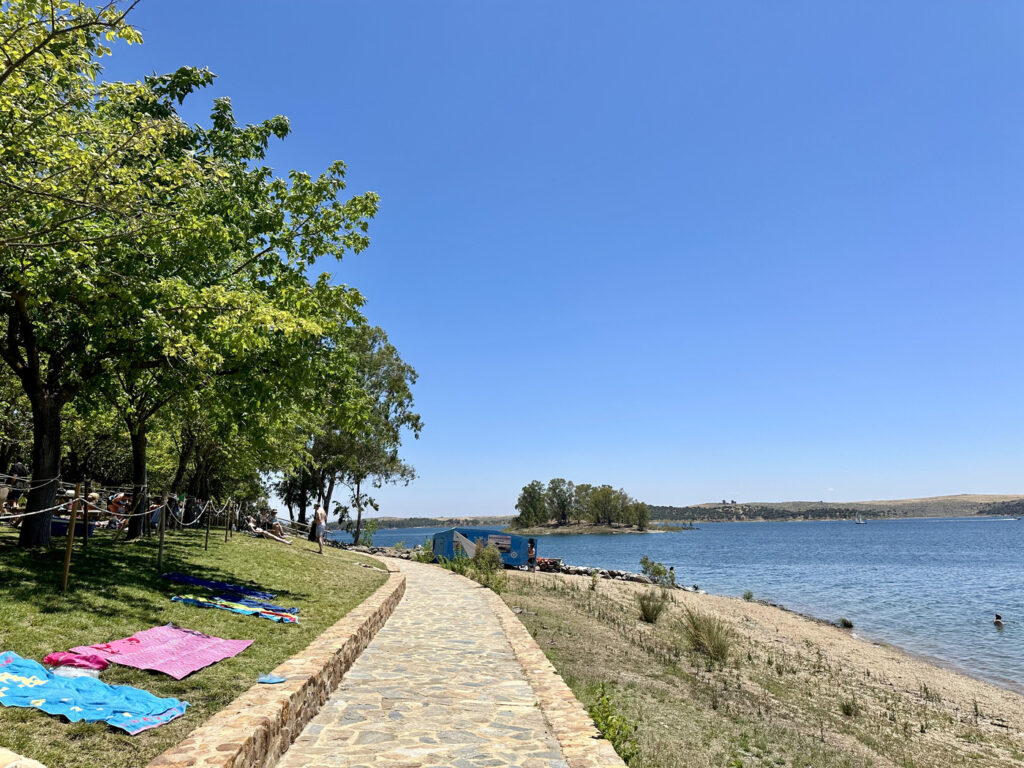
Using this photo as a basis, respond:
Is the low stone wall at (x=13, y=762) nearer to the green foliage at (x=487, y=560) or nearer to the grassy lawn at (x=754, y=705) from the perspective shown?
the grassy lawn at (x=754, y=705)

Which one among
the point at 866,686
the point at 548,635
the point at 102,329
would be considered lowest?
the point at 866,686

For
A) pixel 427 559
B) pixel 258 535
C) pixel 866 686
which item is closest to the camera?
pixel 866 686

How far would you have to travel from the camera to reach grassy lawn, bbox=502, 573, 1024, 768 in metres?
7.91

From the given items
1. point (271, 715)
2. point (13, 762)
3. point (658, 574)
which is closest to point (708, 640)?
point (271, 715)

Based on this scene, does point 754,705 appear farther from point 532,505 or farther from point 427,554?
point 532,505

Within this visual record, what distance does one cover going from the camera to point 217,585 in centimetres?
1273

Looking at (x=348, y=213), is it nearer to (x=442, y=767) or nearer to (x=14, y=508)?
(x=442, y=767)

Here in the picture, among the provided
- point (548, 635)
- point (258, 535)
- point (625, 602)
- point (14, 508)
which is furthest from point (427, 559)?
point (548, 635)

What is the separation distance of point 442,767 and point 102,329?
9990 mm

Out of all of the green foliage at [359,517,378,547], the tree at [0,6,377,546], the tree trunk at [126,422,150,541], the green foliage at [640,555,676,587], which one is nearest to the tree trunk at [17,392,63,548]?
the tree at [0,6,377,546]

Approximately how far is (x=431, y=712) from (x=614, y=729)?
2.04 m

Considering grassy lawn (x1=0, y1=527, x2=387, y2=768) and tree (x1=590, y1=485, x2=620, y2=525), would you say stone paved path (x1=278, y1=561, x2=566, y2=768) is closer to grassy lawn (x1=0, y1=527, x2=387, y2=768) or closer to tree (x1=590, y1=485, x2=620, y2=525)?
grassy lawn (x1=0, y1=527, x2=387, y2=768)

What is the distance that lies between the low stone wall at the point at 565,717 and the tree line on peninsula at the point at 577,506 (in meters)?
149

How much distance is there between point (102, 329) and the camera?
37.3 ft
